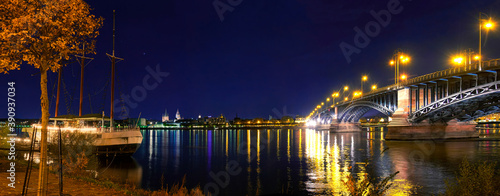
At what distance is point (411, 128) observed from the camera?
236 ft

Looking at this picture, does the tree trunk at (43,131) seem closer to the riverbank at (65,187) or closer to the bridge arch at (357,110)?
the riverbank at (65,187)

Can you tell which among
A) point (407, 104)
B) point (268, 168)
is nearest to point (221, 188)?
point (268, 168)

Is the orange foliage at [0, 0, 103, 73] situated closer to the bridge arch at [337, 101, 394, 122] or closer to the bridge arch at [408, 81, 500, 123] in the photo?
the bridge arch at [408, 81, 500, 123]

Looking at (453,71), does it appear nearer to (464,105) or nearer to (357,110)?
(464,105)

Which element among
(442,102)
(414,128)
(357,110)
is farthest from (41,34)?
(357,110)

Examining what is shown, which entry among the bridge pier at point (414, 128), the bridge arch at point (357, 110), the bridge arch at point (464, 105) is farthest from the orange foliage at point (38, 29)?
the bridge arch at point (357, 110)

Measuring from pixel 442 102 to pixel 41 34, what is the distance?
66.0 meters

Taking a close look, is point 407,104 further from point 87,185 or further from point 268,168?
point 87,185

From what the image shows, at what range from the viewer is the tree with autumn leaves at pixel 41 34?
33.8 ft

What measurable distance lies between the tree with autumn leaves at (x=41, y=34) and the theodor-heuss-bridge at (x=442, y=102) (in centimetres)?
5699

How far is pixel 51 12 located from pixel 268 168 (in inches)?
1120

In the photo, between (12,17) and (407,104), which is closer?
(12,17)

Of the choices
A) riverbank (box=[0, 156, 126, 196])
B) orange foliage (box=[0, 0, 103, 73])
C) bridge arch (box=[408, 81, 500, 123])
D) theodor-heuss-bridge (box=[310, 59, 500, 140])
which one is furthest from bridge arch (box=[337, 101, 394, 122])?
orange foliage (box=[0, 0, 103, 73])

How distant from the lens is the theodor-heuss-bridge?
5506cm
